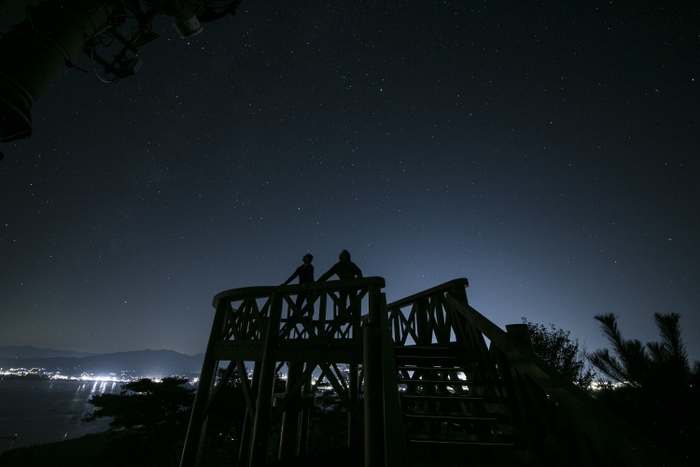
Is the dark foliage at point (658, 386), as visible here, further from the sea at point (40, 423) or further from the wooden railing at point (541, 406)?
the sea at point (40, 423)

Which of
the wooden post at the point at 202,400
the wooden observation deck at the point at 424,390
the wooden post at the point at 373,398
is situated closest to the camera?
the wooden observation deck at the point at 424,390

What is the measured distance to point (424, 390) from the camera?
16.3 feet

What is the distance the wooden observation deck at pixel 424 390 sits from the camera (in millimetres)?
2510

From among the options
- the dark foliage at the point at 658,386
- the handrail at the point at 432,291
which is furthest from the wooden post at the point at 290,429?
the dark foliage at the point at 658,386

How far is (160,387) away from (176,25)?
835 inches

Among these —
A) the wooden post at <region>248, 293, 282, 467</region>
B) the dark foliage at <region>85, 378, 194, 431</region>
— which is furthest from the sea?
the wooden post at <region>248, 293, 282, 467</region>

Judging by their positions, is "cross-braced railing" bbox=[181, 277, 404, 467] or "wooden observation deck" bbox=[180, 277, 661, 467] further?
"cross-braced railing" bbox=[181, 277, 404, 467]

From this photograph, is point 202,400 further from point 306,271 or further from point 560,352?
point 560,352

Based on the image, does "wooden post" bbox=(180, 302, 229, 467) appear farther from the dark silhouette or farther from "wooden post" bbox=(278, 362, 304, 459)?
the dark silhouette

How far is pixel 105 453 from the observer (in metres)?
18.5

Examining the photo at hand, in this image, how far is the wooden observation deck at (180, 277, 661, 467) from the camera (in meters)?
2.51

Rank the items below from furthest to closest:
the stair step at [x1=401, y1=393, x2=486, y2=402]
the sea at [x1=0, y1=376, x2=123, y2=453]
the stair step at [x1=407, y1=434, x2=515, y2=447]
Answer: the sea at [x1=0, y1=376, x2=123, y2=453] → the stair step at [x1=401, y1=393, x2=486, y2=402] → the stair step at [x1=407, y1=434, x2=515, y2=447]

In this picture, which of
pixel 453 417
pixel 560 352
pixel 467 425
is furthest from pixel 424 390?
pixel 560 352

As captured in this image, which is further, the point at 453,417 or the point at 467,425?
the point at 467,425
